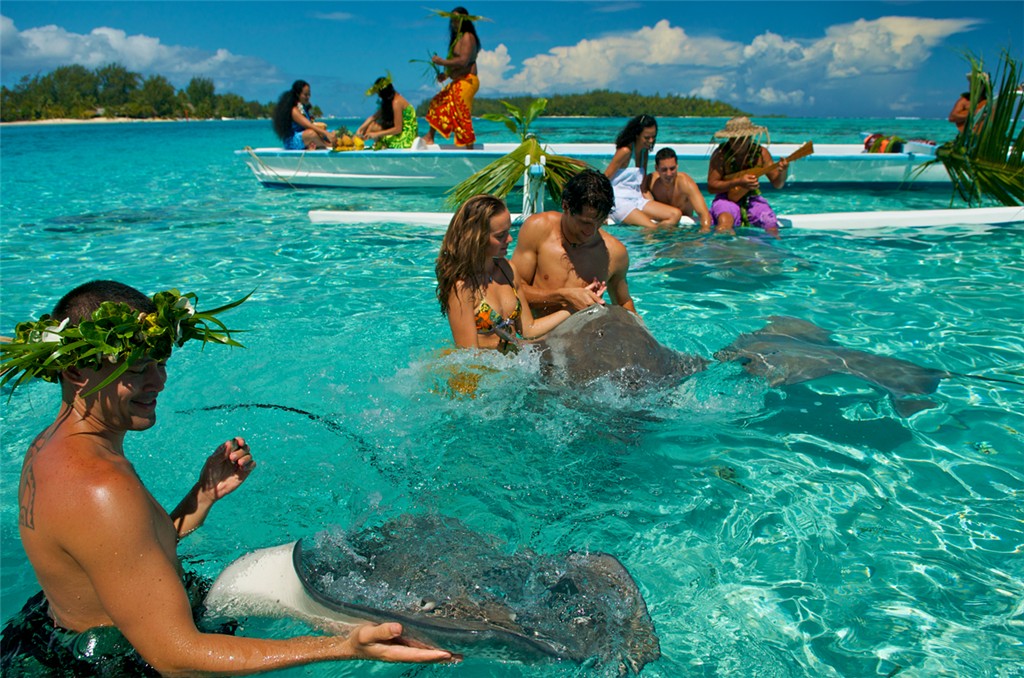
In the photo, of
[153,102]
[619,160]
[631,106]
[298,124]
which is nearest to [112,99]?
[153,102]

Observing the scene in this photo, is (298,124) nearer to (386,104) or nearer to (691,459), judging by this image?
(386,104)

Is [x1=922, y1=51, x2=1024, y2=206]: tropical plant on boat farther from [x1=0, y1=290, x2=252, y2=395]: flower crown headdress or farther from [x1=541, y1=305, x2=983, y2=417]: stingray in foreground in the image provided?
[x1=0, y1=290, x2=252, y2=395]: flower crown headdress

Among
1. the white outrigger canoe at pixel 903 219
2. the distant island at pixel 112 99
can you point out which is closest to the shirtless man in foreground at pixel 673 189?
the white outrigger canoe at pixel 903 219

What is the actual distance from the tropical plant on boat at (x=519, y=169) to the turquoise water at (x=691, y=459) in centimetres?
144

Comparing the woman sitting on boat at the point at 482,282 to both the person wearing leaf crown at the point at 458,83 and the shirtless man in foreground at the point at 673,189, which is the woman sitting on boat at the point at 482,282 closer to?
the shirtless man in foreground at the point at 673,189

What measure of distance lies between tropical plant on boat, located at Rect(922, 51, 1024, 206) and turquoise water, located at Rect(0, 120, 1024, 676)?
6.51 ft

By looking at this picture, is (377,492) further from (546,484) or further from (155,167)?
(155,167)

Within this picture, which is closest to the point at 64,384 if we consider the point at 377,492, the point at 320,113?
the point at 377,492

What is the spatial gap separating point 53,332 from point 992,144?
9532mm

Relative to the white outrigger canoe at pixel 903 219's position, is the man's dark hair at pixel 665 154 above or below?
above

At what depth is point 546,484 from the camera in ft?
11.1

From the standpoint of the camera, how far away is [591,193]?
414 centimetres

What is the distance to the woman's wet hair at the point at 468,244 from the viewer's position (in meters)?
3.73

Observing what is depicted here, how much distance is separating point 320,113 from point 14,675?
44.8ft
